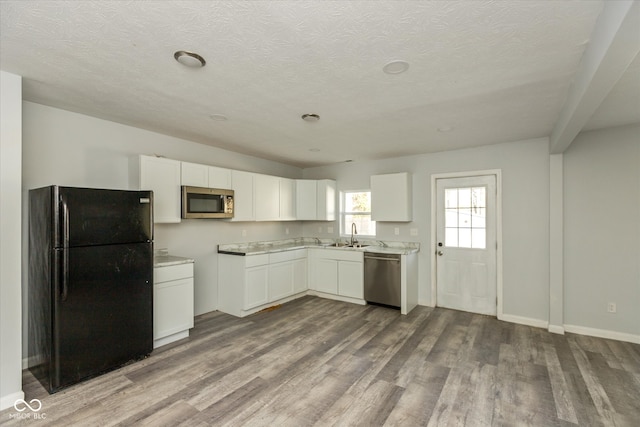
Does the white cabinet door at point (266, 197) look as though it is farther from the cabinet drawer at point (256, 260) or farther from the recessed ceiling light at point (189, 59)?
the recessed ceiling light at point (189, 59)

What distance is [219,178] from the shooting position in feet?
13.6

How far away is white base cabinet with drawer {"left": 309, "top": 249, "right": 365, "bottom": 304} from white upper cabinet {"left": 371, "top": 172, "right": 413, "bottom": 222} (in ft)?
2.57

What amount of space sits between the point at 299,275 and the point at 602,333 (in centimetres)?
401

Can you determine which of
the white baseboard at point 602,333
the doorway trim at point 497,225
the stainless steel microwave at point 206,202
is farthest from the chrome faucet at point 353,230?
the white baseboard at point 602,333

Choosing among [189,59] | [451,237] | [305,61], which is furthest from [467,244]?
[189,59]

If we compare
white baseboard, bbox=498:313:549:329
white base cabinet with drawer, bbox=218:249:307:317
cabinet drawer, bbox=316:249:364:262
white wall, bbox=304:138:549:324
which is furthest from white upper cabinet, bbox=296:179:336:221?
white baseboard, bbox=498:313:549:329

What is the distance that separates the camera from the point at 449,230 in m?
4.56

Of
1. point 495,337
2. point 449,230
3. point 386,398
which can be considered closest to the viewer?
point 386,398

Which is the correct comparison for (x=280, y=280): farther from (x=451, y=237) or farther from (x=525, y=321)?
(x=525, y=321)

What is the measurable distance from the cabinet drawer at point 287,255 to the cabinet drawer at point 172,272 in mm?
1327

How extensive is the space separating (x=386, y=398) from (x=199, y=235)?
311cm

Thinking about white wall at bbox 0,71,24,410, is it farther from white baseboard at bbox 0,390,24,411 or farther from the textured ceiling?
the textured ceiling

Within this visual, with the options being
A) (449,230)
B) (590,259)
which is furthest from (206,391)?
(590,259)

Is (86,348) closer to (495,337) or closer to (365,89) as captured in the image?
(365,89)
